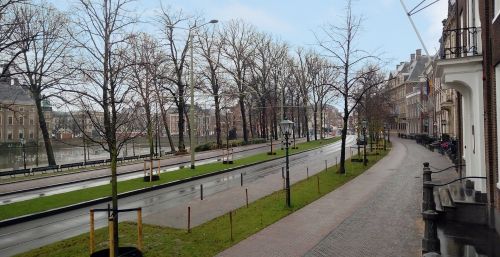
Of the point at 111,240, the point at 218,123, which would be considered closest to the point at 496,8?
the point at 111,240

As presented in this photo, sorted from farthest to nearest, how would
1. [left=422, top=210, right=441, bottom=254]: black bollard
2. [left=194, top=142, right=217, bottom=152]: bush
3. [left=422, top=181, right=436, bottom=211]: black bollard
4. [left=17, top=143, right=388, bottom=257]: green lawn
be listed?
1. [left=194, top=142, right=217, bottom=152]: bush
2. [left=17, top=143, right=388, bottom=257]: green lawn
3. [left=422, top=181, right=436, bottom=211]: black bollard
4. [left=422, top=210, right=441, bottom=254]: black bollard

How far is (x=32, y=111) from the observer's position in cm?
7594

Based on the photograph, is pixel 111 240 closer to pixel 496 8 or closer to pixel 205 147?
pixel 496 8

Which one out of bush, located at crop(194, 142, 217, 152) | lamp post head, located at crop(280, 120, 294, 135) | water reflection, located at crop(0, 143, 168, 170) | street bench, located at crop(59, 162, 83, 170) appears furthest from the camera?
bush, located at crop(194, 142, 217, 152)

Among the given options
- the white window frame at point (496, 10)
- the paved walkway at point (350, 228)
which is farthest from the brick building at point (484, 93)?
the paved walkway at point (350, 228)

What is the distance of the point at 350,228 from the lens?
439 inches

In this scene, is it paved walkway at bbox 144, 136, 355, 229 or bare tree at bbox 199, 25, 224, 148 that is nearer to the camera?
paved walkway at bbox 144, 136, 355, 229

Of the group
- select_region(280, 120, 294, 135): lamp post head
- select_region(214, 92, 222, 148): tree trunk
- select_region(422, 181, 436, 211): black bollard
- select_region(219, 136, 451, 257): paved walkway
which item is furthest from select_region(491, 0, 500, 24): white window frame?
select_region(214, 92, 222, 148): tree trunk

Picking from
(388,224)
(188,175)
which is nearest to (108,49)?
(388,224)

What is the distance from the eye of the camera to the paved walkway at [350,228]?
934cm

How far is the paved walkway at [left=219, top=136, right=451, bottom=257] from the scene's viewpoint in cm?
934

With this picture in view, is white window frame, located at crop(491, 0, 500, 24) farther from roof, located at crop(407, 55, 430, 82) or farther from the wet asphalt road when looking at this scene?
roof, located at crop(407, 55, 430, 82)

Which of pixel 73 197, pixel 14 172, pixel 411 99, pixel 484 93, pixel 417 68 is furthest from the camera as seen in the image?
pixel 417 68

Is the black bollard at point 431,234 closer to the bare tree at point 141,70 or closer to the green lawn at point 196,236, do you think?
the green lawn at point 196,236
